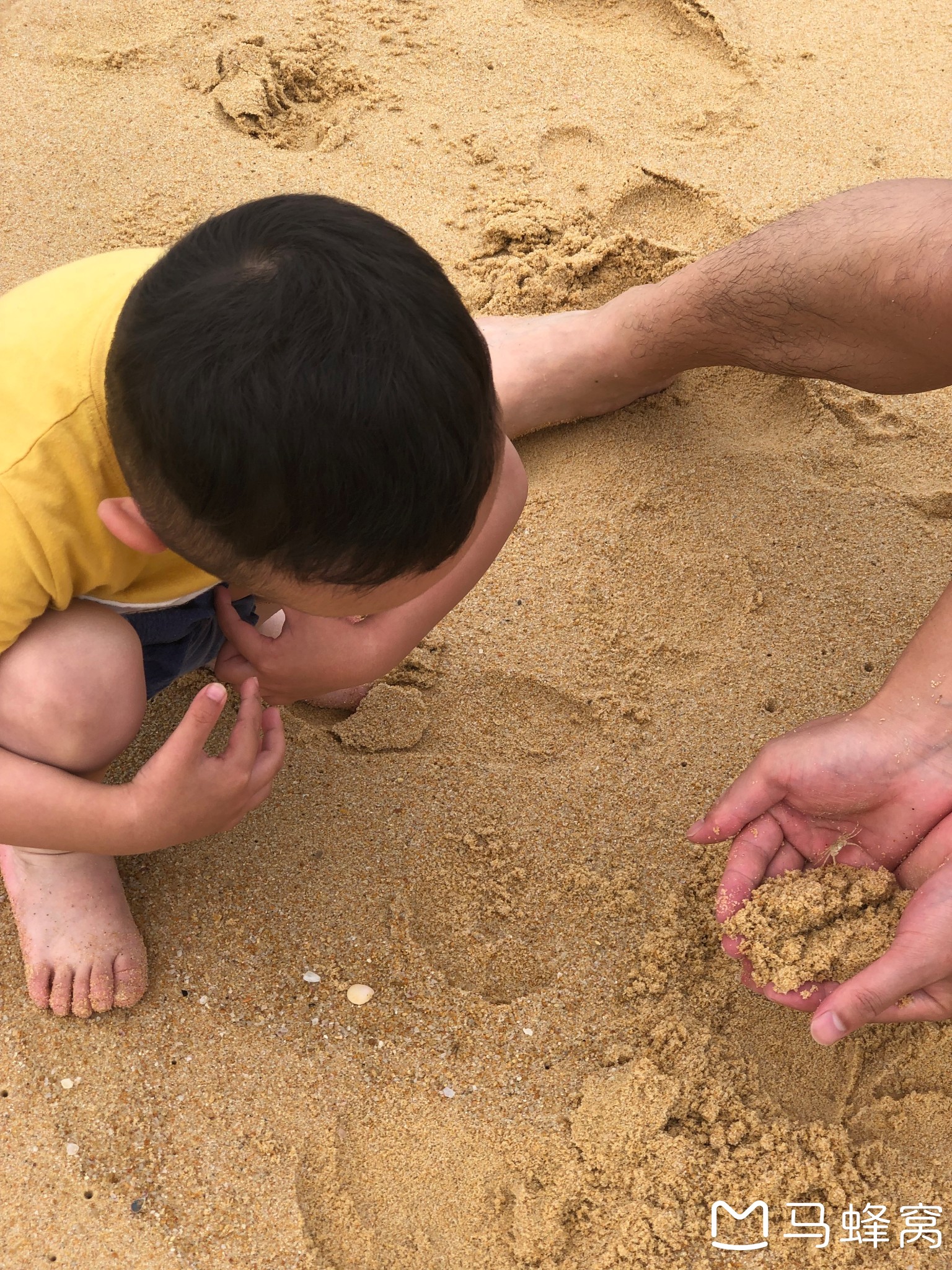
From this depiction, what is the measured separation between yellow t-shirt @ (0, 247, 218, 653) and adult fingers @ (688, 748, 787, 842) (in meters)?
0.86

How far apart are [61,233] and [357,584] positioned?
5.69 ft

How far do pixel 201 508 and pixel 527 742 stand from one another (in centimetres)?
88

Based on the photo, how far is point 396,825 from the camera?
174 centimetres

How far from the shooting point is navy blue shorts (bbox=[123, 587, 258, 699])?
1.51m

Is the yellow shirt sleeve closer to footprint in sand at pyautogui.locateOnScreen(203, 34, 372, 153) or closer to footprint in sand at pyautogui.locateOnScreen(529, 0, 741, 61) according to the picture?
footprint in sand at pyautogui.locateOnScreen(203, 34, 372, 153)

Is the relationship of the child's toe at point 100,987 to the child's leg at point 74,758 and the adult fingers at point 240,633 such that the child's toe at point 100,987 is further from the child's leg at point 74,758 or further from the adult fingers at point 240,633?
the adult fingers at point 240,633

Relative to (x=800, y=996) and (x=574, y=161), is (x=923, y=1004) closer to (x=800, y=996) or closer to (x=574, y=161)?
(x=800, y=996)

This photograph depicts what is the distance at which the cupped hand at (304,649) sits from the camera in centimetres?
165

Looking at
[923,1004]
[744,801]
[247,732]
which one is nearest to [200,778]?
[247,732]

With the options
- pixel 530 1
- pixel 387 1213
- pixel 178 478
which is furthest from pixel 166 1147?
pixel 530 1

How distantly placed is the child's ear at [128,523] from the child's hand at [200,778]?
20cm

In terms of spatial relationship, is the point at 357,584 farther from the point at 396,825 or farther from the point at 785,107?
the point at 785,107

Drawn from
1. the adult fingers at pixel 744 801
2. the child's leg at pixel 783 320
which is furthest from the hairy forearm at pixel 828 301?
the adult fingers at pixel 744 801

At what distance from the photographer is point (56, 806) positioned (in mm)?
1369
